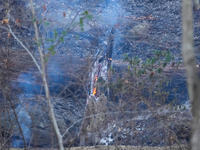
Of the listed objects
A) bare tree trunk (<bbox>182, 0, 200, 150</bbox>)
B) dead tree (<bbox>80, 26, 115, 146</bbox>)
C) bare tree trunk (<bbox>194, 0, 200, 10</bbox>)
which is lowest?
dead tree (<bbox>80, 26, 115, 146</bbox>)

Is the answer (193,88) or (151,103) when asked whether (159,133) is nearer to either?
(151,103)

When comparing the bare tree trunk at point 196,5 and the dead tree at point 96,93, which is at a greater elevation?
the bare tree trunk at point 196,5

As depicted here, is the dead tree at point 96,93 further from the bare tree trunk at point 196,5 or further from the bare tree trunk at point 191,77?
the bare tree trunk at point 196,5

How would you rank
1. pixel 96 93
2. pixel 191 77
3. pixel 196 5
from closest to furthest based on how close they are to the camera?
1. pixel 191 77
2. pixel 96 93
3. pixel 196 5

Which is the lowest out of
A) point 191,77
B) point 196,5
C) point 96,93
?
point 96,93

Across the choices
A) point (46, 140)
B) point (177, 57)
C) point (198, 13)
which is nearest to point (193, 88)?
point (46, 140)

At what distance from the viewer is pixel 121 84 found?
193 inches

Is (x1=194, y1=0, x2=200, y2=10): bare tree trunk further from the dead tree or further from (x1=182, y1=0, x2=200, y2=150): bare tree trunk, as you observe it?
(x1=182, y1=0, x2=200, y2=150): bare tree trunk

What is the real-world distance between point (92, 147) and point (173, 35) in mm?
5576

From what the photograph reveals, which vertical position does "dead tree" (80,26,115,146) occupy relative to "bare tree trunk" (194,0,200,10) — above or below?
below

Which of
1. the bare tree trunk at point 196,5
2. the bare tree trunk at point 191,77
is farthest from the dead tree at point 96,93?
the bare tree trunk at point 196,5

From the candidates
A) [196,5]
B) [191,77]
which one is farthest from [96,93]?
[196,5]

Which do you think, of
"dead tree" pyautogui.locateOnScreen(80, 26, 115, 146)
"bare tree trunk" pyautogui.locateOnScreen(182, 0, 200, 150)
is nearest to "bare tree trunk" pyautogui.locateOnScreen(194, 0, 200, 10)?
"dead tree" pyautogui.locateOnScreen(80, 26, 115, 146)

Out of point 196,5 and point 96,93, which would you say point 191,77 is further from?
point 196,5
